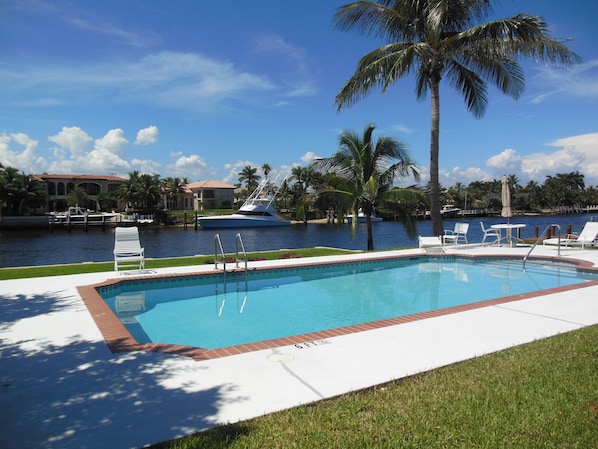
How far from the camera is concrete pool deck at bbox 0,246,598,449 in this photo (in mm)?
3039

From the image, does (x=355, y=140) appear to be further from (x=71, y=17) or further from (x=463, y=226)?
(x=71, y=17)

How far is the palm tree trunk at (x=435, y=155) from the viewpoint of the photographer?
1612 centimetres

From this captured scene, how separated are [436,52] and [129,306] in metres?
13.6

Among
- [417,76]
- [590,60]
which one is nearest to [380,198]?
[417,76]

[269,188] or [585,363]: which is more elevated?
[269,188]

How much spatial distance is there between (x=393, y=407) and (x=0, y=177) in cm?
7233

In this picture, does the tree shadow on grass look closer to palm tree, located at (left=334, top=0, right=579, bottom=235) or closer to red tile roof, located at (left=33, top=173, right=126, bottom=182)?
palm tree, located at (left=334, top=0, right=579, bottom=235)

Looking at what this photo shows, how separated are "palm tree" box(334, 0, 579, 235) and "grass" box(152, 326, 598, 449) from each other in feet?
42.1

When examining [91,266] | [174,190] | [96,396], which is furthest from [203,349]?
[174,190]

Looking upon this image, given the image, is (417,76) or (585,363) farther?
(417,76)

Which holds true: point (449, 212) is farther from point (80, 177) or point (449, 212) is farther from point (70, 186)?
point (70, 186)

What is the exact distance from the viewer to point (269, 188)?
66438 millimetres

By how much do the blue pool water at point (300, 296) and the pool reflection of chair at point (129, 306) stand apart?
0.05ft

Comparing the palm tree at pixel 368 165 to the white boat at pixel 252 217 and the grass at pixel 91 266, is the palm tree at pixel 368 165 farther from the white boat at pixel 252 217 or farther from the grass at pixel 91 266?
the white boat at pixel 252 217
